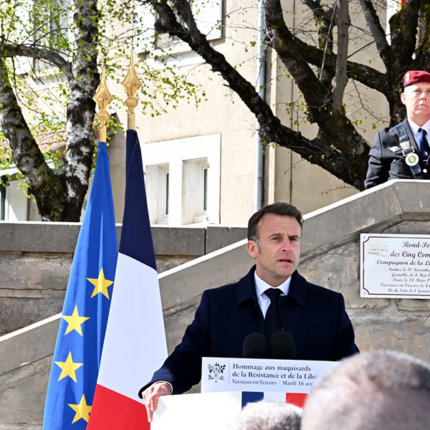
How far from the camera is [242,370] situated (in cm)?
224

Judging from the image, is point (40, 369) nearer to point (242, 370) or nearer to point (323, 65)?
point (242, 370)

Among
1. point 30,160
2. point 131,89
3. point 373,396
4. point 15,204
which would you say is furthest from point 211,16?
point 373,396

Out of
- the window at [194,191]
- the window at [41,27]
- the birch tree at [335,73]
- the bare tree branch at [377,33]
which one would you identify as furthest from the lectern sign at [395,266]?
the window at [194,191]

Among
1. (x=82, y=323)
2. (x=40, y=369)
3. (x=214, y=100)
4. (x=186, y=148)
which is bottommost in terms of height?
(x=40, y=369)

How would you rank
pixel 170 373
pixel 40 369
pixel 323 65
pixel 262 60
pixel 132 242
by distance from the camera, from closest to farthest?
pixel 170 373
pixel 132 242
pixel 40 369
pixel 323 65
pixel 262 60

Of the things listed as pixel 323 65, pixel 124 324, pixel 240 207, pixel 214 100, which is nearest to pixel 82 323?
pixel 124 324

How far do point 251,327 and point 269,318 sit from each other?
0.08m

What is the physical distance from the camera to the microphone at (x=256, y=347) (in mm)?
2355

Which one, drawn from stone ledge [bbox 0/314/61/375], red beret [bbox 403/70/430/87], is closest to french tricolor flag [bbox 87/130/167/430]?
stone ledge [bbox 0/314/61/375]

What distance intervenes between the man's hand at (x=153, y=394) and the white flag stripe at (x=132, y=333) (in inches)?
49.6

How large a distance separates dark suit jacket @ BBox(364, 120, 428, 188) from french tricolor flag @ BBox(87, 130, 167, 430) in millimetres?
1535

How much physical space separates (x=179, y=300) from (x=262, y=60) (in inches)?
289

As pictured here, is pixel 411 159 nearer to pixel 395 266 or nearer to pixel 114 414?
pixel 395 266

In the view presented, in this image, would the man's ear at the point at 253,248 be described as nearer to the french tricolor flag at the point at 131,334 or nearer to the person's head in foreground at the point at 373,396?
the french tricolor flag at the point at 131,334
